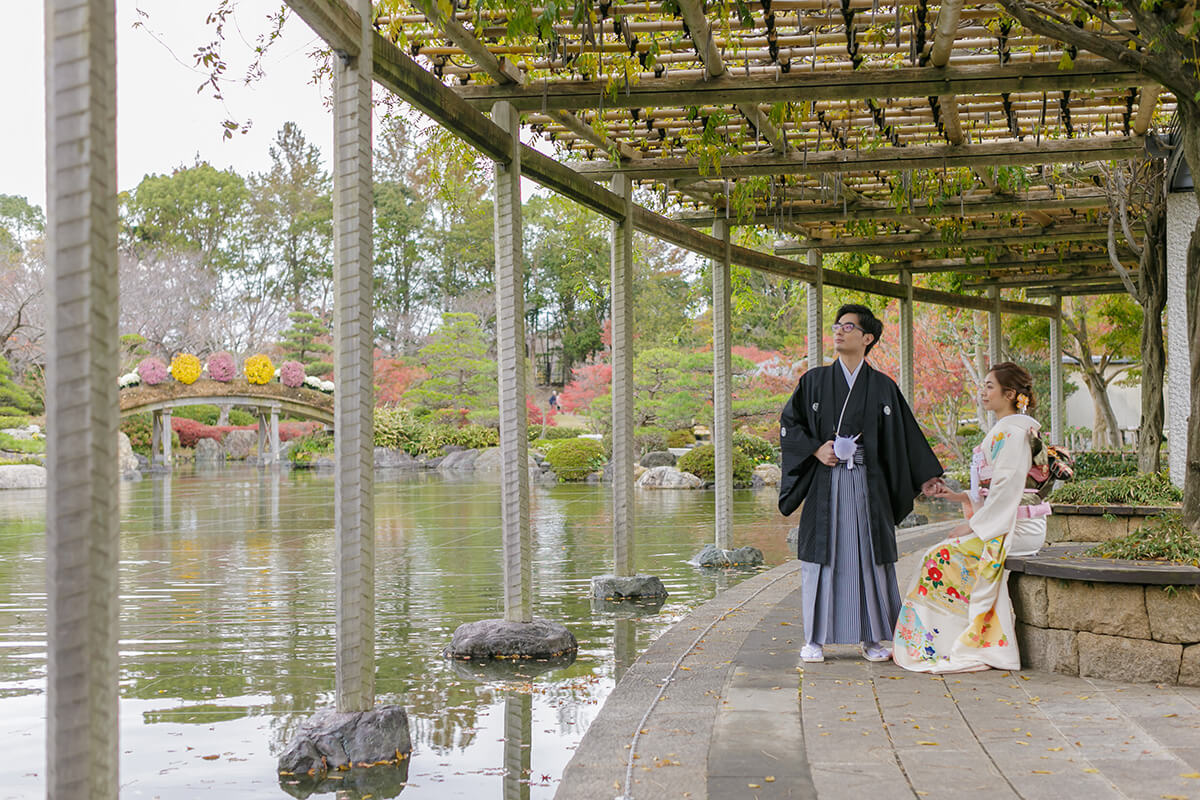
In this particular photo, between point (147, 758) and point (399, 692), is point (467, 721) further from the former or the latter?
point (147, 758)

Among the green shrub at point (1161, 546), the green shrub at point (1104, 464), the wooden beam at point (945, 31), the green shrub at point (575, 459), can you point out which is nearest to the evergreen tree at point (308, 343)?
the green shrub at point (575, 459)

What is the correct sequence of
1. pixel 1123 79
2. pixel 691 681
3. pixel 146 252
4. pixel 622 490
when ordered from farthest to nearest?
pixel 146 252
pixel 622 490
pixel 1123 79
pixel 691 681

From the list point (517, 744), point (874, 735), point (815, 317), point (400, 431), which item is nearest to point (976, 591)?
point (874, 735)

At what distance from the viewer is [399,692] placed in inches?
187

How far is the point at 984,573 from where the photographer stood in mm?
4594

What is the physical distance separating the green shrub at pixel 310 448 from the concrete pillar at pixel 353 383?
27070 millimetres

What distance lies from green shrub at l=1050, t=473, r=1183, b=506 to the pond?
2350mm

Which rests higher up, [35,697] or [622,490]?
[622,490]

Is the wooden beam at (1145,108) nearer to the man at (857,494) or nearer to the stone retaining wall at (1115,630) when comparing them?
the man at (857,494)

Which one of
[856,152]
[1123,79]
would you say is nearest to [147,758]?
[1123,79]

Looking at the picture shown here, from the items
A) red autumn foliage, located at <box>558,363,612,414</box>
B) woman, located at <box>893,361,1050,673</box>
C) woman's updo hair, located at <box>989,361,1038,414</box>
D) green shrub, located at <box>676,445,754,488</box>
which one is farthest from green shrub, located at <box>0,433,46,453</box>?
woman's updo hair, located at <box>989,361,1038,414</box>

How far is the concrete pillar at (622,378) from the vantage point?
276 inches

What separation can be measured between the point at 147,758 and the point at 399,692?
120cm

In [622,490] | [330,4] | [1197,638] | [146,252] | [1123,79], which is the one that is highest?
[146,252]
